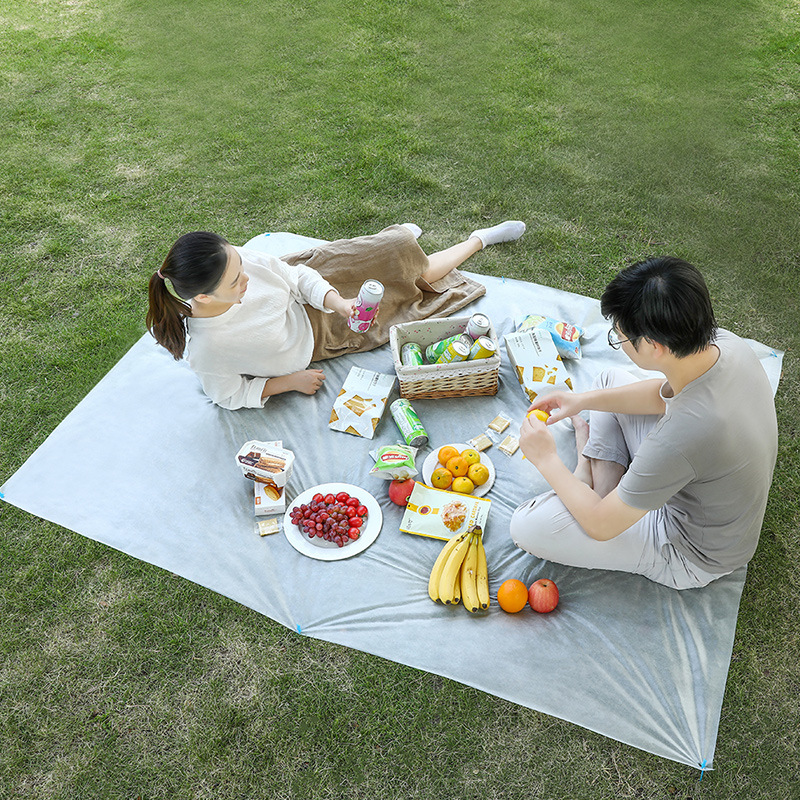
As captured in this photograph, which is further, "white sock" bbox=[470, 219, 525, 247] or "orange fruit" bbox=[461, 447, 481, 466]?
"white sock" bbox=[470, 219, 525, 247]

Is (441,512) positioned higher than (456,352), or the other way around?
(456,352)

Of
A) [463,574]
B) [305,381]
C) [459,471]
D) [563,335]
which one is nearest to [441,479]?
[459,471]

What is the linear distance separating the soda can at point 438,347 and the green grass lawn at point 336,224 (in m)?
0.91

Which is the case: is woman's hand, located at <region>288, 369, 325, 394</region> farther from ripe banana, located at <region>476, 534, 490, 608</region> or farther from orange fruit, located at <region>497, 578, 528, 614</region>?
orange fruit, located at <region>497, 578, 528, 614</region>

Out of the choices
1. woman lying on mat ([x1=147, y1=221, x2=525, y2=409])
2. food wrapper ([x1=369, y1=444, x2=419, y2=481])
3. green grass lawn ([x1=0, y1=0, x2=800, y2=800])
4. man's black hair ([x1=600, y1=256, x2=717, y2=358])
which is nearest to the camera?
man's black hair ([x1=600, y1=256, x2=717, y2=358])

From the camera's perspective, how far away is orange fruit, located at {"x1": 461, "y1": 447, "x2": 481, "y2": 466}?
2766mm

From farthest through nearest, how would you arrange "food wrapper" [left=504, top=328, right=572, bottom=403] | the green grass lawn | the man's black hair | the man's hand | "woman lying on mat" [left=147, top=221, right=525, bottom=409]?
"food wrapper" [left=504, top=328, right=572, bottom=403] < "woman lying on mat" [left=147, top=221, right=525, bottom=409] < the man's hand < the green grass lawn < the man's black hair

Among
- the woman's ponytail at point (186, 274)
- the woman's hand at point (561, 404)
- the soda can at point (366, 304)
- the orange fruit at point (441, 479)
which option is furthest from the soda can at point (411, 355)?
the woman's ponytail at point (186, 274)

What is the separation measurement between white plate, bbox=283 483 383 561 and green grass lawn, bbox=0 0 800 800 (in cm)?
31

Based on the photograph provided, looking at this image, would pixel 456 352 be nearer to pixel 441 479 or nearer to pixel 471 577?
pixel 441 479

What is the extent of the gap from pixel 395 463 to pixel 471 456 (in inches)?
12.6

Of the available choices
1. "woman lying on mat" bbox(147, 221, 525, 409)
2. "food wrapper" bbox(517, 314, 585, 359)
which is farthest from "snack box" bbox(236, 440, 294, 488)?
"food wrapper" bbox(517, 314, 585, 359)

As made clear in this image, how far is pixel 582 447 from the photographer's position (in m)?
2.73

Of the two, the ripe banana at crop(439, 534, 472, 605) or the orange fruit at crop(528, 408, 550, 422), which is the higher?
the orange fruit at crop(528, 408, 550, 422)
